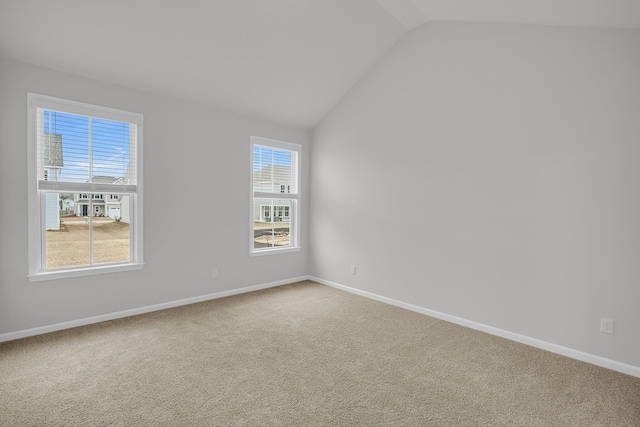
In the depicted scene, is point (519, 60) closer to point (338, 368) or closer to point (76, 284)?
point (338, 368)

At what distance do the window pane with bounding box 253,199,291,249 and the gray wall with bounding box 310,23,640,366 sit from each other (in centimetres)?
112

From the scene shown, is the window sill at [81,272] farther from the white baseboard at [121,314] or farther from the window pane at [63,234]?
the white baseboard at [121,314]

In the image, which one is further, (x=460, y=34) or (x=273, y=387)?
(x=460, y=34)

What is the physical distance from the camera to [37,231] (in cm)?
304

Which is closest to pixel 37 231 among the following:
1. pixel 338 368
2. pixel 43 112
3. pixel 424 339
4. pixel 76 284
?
pixel 76 284

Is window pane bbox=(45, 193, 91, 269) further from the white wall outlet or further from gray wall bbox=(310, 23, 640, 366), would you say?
the white wall outlet

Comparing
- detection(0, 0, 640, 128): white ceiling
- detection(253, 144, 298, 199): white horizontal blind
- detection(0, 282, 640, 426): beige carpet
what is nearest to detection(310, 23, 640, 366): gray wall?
detection(0, 0, 640, 128): white ceiling

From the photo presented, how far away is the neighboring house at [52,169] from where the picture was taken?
122 inches

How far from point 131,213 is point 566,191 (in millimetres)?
4339

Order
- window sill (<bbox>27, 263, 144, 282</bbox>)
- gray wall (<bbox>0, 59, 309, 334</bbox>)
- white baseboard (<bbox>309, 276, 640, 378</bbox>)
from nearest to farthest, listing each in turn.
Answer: white baseboard (<bbox>309, 276, 640, 378</bbox>)
gray wall (<bbox>0, 59, 309, 334</bbox>)
window sill (<bbox>27, 263, 144, 282</bbox>)

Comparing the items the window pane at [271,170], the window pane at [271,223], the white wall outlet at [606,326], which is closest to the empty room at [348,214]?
the white wall outlet at [606,326]

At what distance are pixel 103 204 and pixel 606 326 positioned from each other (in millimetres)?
A: 4824

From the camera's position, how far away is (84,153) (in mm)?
3305

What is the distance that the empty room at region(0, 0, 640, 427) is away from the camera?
2311 mm
